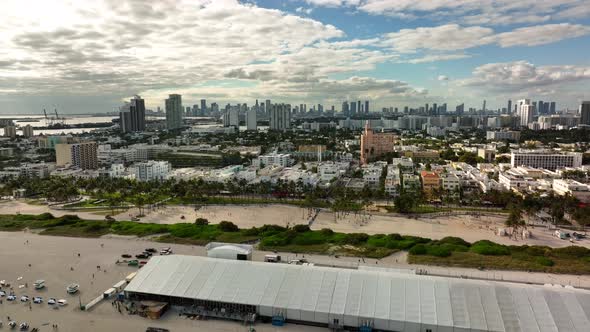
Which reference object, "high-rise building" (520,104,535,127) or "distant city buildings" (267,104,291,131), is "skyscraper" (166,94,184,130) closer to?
"distant city buildings" (267,104,291,131)

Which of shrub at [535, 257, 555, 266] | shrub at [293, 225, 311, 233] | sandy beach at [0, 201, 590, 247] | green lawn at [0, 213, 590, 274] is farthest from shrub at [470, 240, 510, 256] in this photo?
shrub at [293, 225, 311, 233]

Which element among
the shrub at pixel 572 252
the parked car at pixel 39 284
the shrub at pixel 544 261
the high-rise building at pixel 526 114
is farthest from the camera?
the high-rise building at pixel 526 114

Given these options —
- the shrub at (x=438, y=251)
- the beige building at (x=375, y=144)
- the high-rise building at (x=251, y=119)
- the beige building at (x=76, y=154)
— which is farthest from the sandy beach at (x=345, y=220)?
the high-rise building at (x=251, y=119)

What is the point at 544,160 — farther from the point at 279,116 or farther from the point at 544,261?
the point at 279,116

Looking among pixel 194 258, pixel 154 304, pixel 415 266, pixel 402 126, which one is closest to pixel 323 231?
pixel 415 266

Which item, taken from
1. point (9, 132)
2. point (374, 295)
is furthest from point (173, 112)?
point (374, 295)

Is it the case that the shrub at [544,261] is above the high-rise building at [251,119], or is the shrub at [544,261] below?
below

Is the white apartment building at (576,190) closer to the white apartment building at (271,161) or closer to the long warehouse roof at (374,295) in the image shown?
the long warehouse roof at (374,295)
